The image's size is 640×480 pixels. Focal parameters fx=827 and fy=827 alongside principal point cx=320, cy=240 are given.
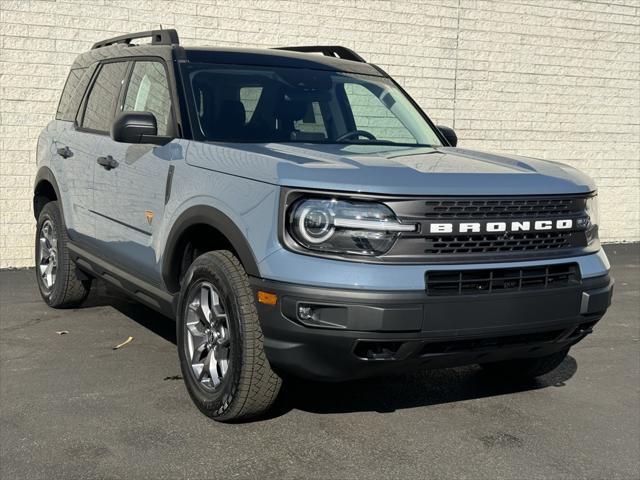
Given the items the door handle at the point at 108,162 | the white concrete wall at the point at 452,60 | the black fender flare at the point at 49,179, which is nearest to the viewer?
the door handle at the point at 108,162

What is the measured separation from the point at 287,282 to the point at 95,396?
5.42 feet

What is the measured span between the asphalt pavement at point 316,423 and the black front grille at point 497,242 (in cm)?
95

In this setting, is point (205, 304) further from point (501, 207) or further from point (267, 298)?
point (501, 207)

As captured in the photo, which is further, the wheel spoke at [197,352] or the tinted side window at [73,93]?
the tinted side window at [73,93]

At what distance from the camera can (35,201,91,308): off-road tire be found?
6281 millimetres

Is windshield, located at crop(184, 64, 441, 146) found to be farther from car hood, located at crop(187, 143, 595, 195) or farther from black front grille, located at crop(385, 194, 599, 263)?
black front grille, located at crop(385, 194, 599, 263)

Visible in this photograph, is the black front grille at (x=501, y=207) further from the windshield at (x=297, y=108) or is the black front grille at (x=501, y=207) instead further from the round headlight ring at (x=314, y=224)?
the windshield at (x=297, y=108)

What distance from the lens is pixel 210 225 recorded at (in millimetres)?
4008

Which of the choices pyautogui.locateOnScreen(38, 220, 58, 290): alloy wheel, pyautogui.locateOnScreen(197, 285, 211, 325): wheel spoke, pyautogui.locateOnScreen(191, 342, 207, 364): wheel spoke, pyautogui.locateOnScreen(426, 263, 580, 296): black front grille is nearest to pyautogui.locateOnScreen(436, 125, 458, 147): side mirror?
pyautogui.locateOnScreen(426, 263, 580, 296): black front grille

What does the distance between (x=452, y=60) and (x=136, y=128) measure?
6.93m

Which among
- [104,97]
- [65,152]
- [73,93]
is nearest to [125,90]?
[104,97]

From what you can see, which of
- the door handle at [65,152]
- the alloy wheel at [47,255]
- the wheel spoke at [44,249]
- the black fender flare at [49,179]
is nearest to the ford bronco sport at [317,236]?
the door handle at [65,152]

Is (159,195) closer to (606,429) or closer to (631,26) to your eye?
(606,429)

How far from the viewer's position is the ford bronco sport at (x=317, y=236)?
11.4 ft
